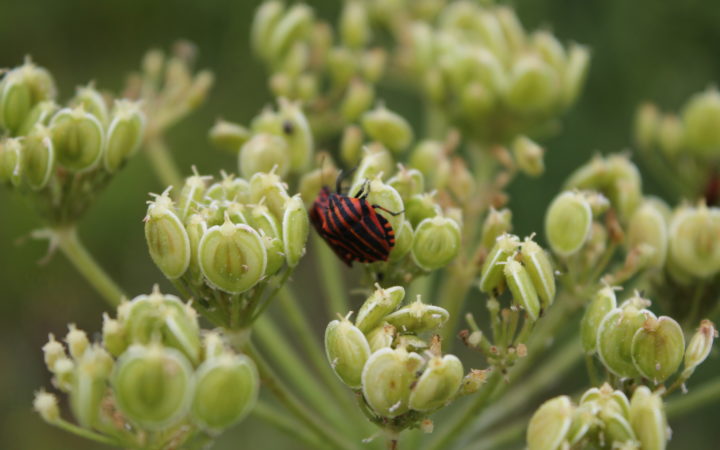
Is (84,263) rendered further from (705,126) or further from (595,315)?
(705,126)

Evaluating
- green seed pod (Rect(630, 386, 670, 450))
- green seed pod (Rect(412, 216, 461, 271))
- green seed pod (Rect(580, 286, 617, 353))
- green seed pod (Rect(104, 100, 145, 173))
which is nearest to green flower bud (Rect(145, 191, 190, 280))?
green seed pod (Rect(104, 100, 145, 173))

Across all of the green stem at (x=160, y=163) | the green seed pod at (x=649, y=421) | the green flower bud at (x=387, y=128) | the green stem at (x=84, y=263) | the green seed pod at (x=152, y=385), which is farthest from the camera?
the green stem at (x=160, y=163)

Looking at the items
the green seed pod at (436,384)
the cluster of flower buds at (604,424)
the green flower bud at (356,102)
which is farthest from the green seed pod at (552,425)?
the green flower bud at (356,102)

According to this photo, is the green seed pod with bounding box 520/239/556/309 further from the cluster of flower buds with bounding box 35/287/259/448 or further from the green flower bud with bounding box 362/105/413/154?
the green flower bud with bounding box 362/105/413/154

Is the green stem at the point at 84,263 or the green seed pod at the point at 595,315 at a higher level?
the green stem at the point at 84,263

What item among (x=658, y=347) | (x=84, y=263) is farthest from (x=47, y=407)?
(x=658, y=347)

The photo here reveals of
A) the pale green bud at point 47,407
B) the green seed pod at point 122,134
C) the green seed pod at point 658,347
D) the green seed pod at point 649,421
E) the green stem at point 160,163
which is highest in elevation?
the green stem at point 160,163

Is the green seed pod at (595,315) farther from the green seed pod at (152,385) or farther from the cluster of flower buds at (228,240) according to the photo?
the green seed pod at (152,385)
